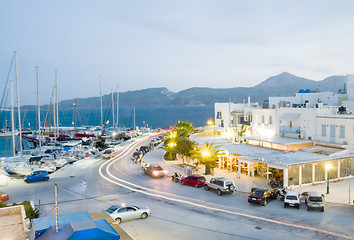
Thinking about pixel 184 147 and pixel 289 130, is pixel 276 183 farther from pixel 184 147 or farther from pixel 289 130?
pixel 289 130

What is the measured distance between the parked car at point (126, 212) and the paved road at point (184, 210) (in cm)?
40

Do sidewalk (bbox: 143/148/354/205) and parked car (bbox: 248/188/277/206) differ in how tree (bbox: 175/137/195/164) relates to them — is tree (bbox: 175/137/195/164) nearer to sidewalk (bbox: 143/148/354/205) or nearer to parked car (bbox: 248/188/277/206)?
sidewalk (bbox: 143/148/354/205)

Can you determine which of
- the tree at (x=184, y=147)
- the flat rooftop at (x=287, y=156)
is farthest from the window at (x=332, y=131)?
the tree at (x=184, y=147)

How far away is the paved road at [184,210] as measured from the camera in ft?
57.1

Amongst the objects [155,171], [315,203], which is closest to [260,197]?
[315,203]

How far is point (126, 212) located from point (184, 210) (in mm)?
4290

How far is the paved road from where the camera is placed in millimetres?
17391

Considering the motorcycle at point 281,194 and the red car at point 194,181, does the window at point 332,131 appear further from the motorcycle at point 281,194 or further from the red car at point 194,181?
the red car at point 194,181

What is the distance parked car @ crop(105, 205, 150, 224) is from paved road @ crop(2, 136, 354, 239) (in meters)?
0.40

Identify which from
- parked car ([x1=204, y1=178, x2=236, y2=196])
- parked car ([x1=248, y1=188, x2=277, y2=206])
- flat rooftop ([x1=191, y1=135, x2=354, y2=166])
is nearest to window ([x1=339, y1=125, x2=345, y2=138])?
flat rooftop ([x1=191, y1=135, x2=354, y2=166])

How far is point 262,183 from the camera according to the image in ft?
95.3

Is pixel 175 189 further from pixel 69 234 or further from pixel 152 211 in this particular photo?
pixel 69 234

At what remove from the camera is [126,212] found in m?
19.5

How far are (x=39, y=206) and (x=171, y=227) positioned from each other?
10.6 m
